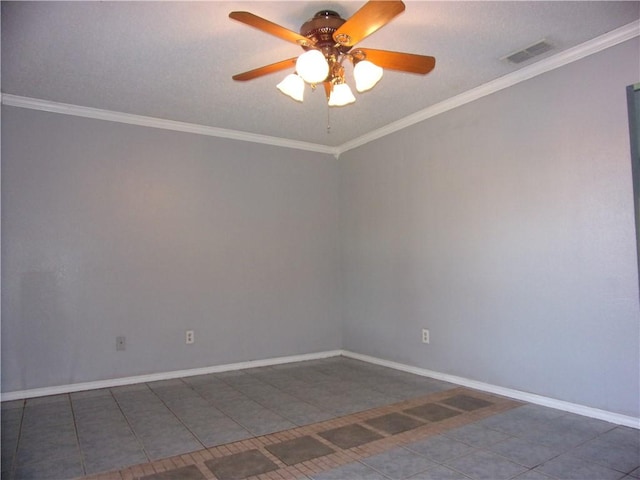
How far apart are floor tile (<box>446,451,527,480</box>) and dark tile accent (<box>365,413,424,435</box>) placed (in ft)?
1.58

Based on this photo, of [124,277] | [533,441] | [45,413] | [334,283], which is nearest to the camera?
[533,441]

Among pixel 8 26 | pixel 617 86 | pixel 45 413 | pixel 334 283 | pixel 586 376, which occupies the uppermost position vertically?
pixel 8 26

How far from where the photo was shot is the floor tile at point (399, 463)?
2.08 m

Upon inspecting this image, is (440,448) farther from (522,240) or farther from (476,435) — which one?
(522,240)

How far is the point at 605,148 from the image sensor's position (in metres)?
2.70

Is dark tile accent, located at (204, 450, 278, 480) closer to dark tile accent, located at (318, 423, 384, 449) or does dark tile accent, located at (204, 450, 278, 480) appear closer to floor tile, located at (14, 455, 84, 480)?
dark tile accent, located at (318, 423, 384, 449)

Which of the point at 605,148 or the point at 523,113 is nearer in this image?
the point at 605,148

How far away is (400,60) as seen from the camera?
2205 mm

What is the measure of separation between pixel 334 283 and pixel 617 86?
3318mm

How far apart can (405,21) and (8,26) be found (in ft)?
7.69

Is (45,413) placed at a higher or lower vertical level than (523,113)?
lower

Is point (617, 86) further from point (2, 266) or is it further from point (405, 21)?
point (2, 266)

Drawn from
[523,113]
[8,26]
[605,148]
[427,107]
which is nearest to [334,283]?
[427,107]

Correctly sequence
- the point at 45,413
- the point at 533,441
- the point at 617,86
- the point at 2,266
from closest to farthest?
the point at 533,441
the point at 617,86
the point at 45,413
the point at 2,266
